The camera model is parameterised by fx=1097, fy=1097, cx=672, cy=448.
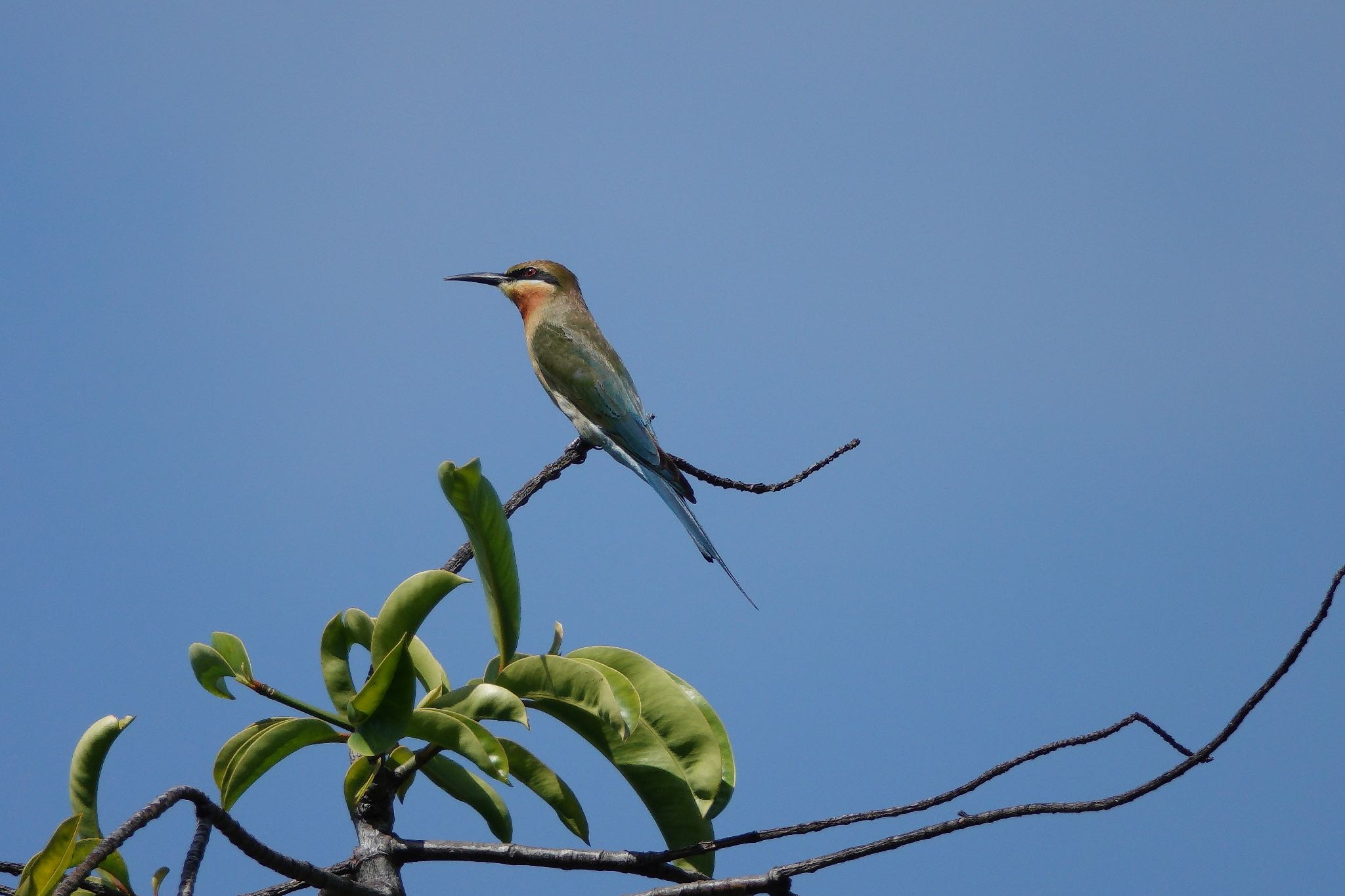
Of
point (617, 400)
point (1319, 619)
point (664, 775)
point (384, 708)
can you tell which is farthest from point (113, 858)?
point (617, 400)

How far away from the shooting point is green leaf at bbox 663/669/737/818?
1569 millimetres

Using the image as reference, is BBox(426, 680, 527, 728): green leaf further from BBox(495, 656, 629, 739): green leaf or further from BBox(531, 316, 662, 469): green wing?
BBox(531, 316, 662, 469): green wing

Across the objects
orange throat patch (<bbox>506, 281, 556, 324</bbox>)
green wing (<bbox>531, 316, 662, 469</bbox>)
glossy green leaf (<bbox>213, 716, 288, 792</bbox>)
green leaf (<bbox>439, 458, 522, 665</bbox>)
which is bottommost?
glossy green leaf (<bbox>213, 716, 288, 792</bbox>)

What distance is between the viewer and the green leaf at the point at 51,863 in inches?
52.2

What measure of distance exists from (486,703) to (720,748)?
0.35m

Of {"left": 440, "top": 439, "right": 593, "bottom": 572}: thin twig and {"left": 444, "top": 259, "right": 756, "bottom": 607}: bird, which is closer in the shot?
{"left": 440, "top": 439, "right": 593, "bottom": 572}: thin twig

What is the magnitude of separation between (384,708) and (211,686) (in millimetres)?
355

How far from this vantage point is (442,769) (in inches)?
66.7

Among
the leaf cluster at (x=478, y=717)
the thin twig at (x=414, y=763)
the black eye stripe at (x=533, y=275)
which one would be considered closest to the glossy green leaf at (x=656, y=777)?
the leaf cluster at (x=478, y=717)

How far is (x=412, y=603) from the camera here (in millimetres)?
1586

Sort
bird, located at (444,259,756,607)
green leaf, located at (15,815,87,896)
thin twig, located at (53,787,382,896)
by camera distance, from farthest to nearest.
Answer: bird, located at (444,259,756,607) → green leaf, located at (15,815,87,896) → thin twig, located at (53,787,382,896)

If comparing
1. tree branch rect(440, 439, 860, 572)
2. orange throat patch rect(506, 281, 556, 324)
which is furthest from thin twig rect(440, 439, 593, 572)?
orange throat patch rect(506, 281, 556, 324)

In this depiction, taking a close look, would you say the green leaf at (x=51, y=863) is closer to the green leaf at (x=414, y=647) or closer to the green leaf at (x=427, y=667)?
the green leaf at (x=414, y=647)

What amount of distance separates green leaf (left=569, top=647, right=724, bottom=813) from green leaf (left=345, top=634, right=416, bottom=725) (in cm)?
34
